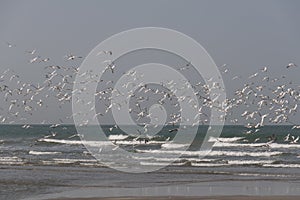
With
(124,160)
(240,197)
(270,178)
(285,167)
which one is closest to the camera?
(240,197)

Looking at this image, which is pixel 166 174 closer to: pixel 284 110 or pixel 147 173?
pixel 147 173

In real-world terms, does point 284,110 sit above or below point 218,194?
above

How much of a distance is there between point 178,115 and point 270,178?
6.38 m

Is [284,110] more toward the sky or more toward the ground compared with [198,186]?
more toward the sky

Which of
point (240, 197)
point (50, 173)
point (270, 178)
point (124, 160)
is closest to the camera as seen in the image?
point (240, 197)

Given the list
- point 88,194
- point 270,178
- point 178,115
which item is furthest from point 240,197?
point 178,115

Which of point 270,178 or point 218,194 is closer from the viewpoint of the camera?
point 218,194

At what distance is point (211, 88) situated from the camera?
30.9m

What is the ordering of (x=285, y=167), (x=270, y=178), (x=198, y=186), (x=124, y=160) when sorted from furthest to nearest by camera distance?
1. (x=124, y=160)
2. (x=285, y=167)
3. (x=270, y=178)
4. (x=198, y=186)

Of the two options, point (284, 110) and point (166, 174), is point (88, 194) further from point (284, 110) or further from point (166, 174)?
point (284, 110)

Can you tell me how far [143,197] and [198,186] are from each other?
13.5 feet

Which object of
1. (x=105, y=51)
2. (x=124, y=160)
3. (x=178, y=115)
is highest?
(x=105, y=51)

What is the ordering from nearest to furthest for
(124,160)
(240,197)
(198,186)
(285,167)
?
(240,197) → (198,186) → (285,167) → (124,160)

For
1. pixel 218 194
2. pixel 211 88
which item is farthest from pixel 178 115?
pixel 218 194
